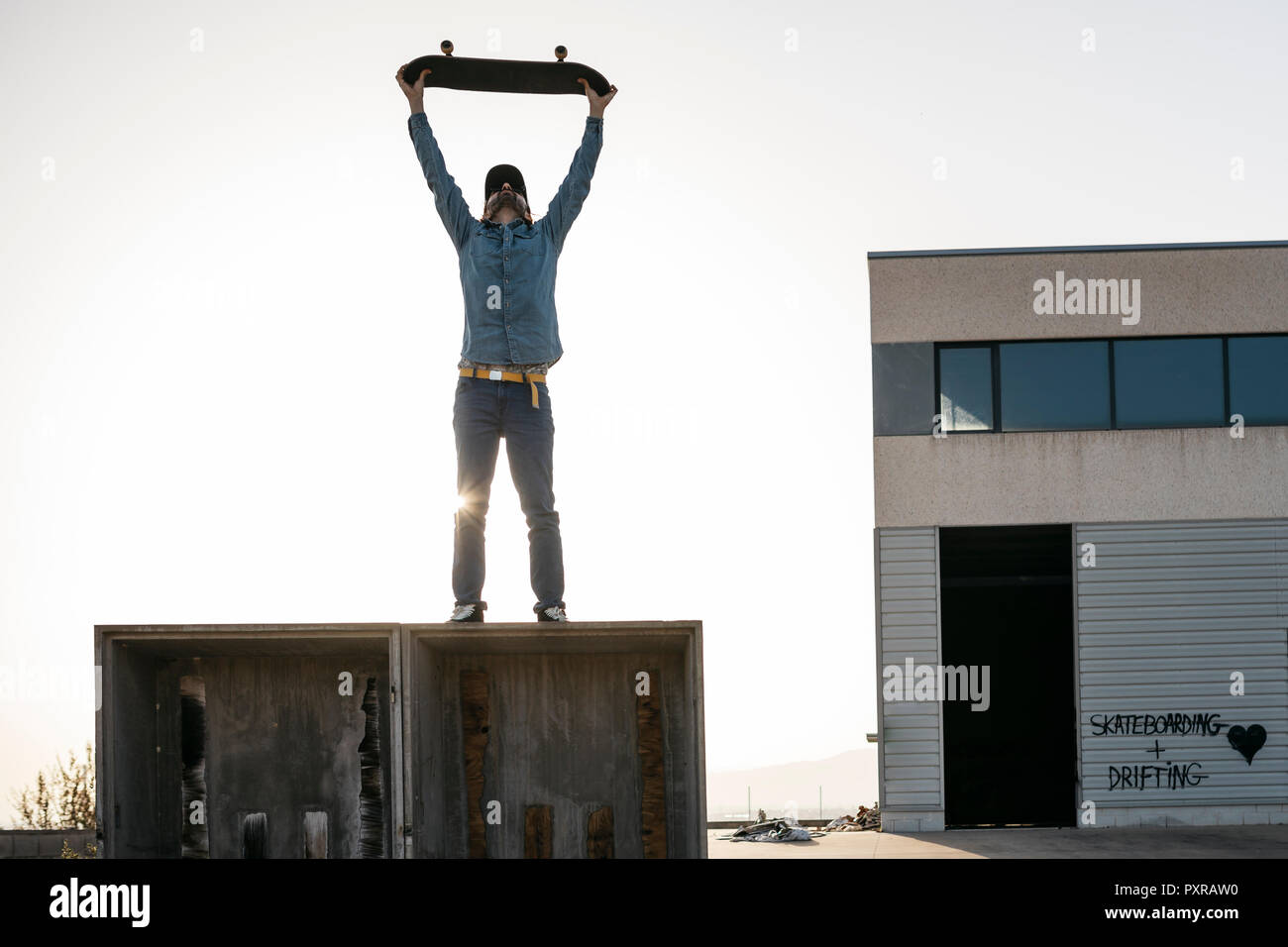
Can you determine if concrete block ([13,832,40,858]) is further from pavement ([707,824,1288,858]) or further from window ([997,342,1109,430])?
window ([997,342,1109,430])

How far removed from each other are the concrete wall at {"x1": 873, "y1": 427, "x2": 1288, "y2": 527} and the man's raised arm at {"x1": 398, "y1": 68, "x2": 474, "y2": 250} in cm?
1617

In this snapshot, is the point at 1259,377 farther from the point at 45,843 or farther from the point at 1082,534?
the point at 45,843

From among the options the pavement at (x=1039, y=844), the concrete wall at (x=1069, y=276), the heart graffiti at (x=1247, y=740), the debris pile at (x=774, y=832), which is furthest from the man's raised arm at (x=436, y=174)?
the heart graffiti at (x=1247, y=740)

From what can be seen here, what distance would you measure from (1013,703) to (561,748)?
659 inches

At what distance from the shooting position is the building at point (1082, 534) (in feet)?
74.6

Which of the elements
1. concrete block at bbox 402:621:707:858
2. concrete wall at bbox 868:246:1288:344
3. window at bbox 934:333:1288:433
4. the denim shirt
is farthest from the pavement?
the denim shirt

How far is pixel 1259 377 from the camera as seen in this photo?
76.0 ft

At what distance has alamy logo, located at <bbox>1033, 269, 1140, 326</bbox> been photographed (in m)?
23.0

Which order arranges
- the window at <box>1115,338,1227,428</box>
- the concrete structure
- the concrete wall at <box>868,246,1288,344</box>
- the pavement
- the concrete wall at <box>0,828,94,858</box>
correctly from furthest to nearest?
the window at <box>1115,338,1227,428</box> → the concrete wall at <box>868,246,1288,344</box> → the concrete wall at <box>0,828,94,858</box> → the pavement → the concrete structure

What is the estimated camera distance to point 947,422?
23.5 meters
